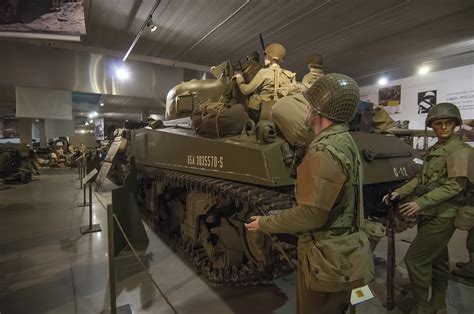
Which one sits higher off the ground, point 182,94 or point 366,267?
point 182,94

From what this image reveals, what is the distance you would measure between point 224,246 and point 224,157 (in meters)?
1.03

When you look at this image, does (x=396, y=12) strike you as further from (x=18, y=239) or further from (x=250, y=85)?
(x=18, y=239)

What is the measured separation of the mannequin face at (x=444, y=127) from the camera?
8.93 feet

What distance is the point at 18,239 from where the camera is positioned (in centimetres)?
518

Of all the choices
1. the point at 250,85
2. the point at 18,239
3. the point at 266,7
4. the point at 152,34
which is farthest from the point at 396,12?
the point at 18,239

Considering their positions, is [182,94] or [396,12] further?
[396,12]

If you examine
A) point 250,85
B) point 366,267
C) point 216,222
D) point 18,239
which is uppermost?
point 250,85

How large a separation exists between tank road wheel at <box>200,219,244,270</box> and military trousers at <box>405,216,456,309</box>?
1.66 metres

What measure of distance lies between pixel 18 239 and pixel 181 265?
10.1 ft

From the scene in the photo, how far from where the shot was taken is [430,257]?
269 cm

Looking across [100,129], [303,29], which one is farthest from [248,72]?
[100,129]

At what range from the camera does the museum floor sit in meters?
3.13

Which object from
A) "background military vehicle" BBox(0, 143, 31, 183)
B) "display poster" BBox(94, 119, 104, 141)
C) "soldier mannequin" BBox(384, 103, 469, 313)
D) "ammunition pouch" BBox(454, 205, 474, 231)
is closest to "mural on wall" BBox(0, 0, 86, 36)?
"soldier mannequin" BBox(384, 103, 469, 313)

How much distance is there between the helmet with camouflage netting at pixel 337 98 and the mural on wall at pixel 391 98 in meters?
10.8
